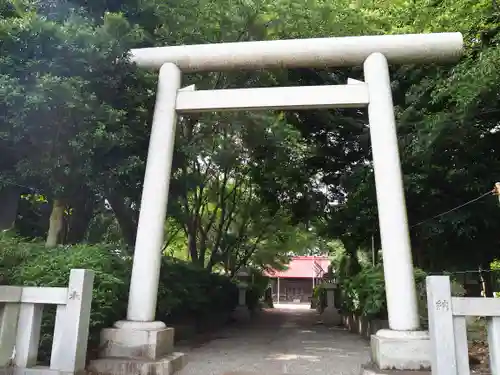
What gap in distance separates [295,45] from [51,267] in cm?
493

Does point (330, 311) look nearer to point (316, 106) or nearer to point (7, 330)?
point (316, 106)

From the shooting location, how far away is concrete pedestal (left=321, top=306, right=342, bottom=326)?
51.5 feet

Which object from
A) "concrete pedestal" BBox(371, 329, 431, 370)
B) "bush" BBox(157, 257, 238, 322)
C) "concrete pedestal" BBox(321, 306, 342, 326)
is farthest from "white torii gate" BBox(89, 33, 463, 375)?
"concrete pedestal" BBox(321, 306, 342, 326)

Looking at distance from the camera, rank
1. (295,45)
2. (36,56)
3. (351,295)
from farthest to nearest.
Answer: (351,295), (295,45), (36,56)

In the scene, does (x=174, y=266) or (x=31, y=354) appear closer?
(x=31, y=354)

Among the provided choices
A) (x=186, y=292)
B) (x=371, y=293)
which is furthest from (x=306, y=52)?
(x=186, y=292)

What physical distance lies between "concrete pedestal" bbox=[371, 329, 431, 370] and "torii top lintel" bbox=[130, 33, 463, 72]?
4.20 meters

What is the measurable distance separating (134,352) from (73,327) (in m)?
1.15

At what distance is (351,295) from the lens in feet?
36.2

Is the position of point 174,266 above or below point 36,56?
below

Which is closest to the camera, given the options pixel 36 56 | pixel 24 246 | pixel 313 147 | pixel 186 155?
pixel 24 246

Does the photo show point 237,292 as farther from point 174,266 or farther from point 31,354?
point 31,354

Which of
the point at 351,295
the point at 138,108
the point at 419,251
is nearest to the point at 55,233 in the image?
the point at 138,108

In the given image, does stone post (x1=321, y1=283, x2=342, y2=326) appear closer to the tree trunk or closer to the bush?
the bush
